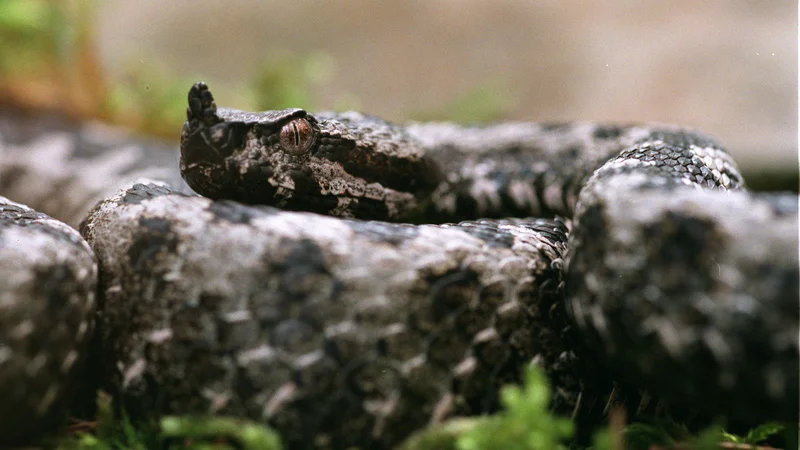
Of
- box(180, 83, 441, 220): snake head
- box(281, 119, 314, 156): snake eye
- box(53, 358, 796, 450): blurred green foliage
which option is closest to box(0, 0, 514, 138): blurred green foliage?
box(180, 83, 441, 220): snake head

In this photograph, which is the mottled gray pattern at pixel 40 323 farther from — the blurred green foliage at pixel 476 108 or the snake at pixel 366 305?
the blurred green foliage at pixel 476 108

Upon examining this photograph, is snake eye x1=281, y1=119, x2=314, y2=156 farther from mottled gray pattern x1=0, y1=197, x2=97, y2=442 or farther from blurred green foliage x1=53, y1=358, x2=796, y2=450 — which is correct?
blurred green foliage x1=53, y1=358, x2=796, y2=450

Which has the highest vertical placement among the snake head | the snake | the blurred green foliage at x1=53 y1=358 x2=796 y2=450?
the snake head

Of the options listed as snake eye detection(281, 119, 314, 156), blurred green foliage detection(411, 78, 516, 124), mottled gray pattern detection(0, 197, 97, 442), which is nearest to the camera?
mottled gray pattern detection(0, 197, 97, 442)

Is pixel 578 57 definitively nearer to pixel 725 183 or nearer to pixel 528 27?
pixel 528 27

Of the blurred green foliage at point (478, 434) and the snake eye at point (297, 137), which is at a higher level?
the snake eye at point (297, 137)

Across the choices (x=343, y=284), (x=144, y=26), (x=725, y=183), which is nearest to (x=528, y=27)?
(x=144, y=26)

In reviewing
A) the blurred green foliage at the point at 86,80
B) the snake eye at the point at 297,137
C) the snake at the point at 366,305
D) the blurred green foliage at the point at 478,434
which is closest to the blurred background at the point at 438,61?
the blurred green foliage at the point at 86,80

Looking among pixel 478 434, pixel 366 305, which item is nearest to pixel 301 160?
pixel 366 305
